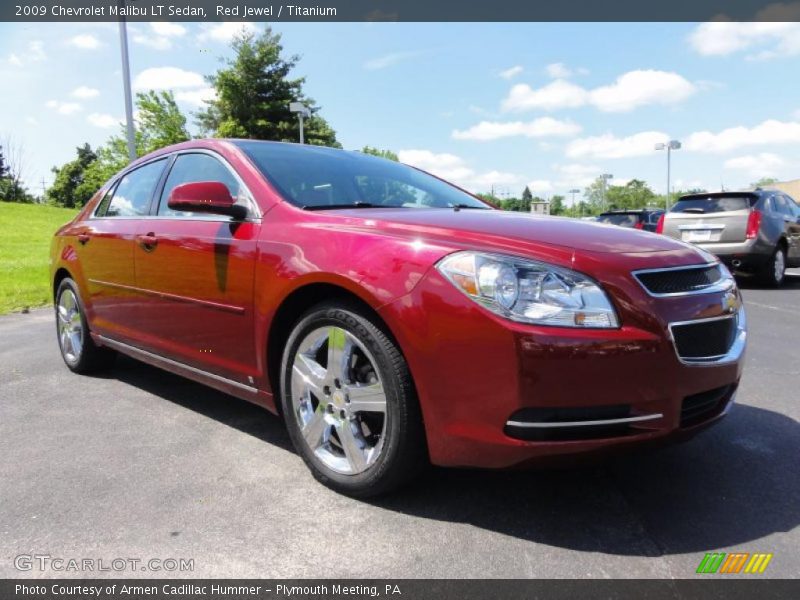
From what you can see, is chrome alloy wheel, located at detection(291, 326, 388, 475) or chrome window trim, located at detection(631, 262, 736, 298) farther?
chrome alloy wheel, located at detection(291, 326, 388, 475)

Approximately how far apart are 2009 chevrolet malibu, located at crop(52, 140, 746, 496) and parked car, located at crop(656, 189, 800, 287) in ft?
25.3

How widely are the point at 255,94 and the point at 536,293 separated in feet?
124

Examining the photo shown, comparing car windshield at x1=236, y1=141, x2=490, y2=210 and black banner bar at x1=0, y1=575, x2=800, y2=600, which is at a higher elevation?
car windshield at x1=236, y1=141, x2=490, y2=210

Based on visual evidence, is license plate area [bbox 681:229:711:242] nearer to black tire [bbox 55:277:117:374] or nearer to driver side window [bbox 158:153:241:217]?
driver side window [bbox 158:153:241:217]

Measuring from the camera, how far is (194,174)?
3.50 m

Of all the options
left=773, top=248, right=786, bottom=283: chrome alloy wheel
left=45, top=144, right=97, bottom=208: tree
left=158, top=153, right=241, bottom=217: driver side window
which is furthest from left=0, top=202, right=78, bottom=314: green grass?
left=45, top=144, right=97, bottom=208: tree

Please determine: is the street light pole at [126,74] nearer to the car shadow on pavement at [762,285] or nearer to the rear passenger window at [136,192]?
the rear passenger window at [136,192]

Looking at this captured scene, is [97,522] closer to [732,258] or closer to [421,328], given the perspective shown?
[421,328]

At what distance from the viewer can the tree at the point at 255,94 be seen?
35375 millimetres

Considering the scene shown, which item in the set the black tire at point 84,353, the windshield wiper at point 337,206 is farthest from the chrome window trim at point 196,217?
the black tire at point 84,353

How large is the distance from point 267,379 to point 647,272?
67.3 inches

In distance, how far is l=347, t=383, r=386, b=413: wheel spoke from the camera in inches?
91.4

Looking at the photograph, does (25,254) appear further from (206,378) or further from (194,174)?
(206,378)

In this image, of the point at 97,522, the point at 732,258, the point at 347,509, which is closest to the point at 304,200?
the point at 347,509
